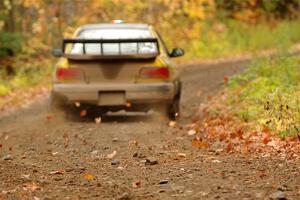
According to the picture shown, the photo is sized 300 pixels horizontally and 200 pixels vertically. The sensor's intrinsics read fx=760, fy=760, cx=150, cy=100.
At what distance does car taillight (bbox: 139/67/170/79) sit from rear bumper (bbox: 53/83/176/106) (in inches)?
5.2

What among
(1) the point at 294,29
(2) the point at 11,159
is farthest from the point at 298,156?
(1) the point at 294,29

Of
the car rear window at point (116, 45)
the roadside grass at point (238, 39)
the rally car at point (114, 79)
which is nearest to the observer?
the rally car at point (114, 79)

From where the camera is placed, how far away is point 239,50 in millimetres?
31547

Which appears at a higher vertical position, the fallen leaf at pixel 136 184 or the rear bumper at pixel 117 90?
the rear bumper at pixel 117 90

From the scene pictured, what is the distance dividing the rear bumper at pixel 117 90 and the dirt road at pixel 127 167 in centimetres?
41

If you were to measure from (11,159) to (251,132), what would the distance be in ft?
10.9

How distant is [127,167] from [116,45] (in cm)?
475

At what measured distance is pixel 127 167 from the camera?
27.4 ft

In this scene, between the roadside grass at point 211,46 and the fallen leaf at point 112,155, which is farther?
the roadside grass at point 211,46

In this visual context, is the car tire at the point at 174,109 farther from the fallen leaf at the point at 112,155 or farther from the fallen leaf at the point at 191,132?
the fallen leaf at the point at 112,155

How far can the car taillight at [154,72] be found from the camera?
1240cm

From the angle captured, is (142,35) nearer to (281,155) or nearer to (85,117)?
(85,117)

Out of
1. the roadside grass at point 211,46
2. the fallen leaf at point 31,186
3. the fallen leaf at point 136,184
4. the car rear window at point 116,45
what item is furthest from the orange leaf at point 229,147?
the roadside grass at point 211,46

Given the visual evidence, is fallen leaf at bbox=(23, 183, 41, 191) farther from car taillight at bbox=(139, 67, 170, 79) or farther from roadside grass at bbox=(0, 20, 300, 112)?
roadside grass at bbox=(0, 20, 300, 112)
